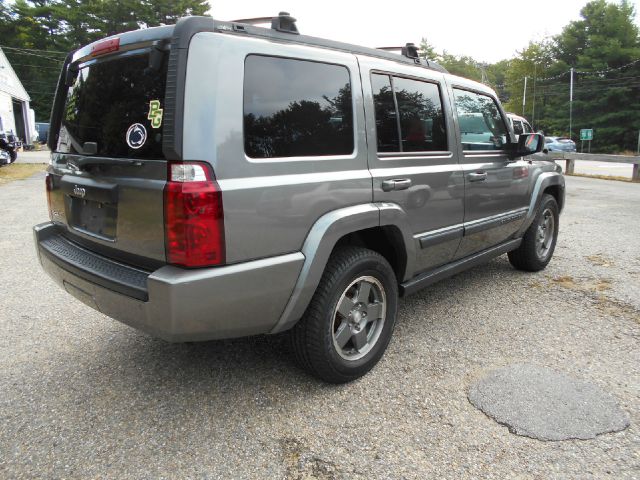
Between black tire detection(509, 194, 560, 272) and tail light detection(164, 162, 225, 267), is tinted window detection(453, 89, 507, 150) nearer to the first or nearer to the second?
black tire detection(509, 194, 560, 272)

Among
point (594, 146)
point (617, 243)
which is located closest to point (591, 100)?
point (594, 146)

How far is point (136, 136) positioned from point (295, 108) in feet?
2.59

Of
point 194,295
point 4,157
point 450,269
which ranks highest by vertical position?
point 4,157

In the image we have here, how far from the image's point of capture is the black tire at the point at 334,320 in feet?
8.28

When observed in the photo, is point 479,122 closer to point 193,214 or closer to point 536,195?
point 536,195

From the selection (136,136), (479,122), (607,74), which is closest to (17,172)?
(136,136)

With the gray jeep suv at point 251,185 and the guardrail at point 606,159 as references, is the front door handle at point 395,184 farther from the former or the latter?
the guardrail at point 606,159

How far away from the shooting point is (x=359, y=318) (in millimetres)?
2824

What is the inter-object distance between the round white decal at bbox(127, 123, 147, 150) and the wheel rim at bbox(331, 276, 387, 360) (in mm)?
1318

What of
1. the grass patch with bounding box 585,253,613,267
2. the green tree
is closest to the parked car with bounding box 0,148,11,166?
the grass patch with bounding box 585,253,613,267

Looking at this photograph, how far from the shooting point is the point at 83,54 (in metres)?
2.66

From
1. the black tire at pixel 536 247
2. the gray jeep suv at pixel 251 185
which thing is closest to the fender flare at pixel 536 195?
the black tire at pixel 536 247

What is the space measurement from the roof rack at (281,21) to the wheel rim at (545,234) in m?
3.40

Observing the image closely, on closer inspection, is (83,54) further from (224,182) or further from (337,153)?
(337,153)
